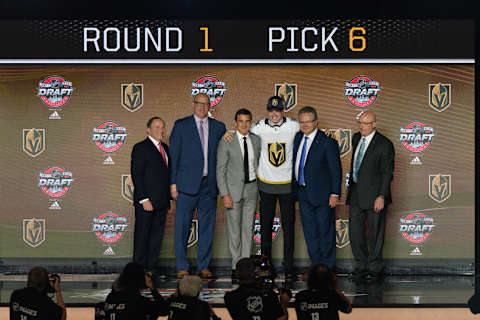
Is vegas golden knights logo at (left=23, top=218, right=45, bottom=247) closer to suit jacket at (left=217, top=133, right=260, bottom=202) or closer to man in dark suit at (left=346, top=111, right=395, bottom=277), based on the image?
suit jacket at (left=217, top=133, right=260, bottom=202)

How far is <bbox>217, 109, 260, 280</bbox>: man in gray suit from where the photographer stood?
7828 millimetres

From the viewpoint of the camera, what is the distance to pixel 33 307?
4832mm

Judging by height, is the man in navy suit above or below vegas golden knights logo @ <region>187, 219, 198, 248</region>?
above

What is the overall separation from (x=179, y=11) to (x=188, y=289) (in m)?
A: 4.40

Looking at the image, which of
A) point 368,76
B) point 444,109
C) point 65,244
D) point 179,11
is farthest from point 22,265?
point 444,109

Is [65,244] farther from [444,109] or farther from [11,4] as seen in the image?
[444,109]

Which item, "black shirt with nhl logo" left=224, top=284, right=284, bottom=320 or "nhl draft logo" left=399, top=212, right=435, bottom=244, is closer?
"black shirt with nhl logo" left=224, top=284, right=284, bottom=320

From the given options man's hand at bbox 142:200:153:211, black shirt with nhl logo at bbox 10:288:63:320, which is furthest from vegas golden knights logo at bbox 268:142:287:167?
black shirt with nhl logo at bbox 10:288:63:320

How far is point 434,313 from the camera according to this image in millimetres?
6746

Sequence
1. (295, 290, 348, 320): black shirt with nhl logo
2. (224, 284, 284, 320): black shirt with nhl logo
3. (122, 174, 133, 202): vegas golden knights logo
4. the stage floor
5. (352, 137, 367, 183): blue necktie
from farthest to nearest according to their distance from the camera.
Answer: (122, 174, 133, 202): vegas golden knights logo, (352, 137, 367, 183): blue necktie, the stage floor, (295, 290, 348, 320): black shirt with nhl logo, (224, 284, 284, 320): black shirt with nhl logo

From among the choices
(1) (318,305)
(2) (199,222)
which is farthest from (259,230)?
(1) (318,305)

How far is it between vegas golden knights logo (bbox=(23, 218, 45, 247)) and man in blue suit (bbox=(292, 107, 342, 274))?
9.24 feet

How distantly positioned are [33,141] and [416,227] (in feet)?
13.9

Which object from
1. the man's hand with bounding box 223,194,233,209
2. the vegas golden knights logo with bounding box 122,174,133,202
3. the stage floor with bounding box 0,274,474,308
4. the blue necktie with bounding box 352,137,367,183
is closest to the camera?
the stage floor with bounding box 0,274,474,308
